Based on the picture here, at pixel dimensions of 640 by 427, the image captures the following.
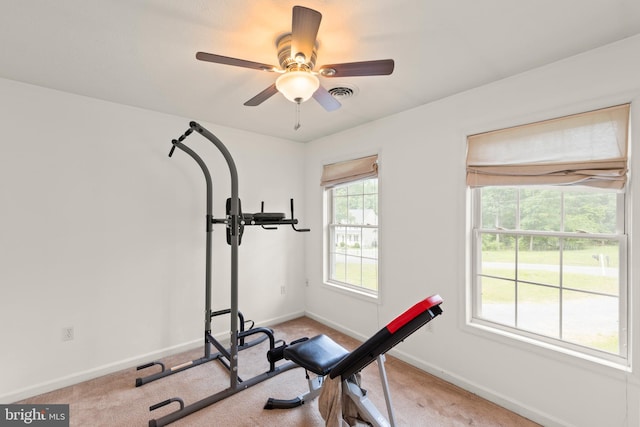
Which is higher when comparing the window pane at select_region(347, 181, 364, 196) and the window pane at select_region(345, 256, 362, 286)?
the window pane at select_region(347, 181, 364, 196)

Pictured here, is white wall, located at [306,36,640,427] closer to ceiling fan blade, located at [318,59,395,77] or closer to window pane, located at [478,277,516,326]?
window pane, located at [478,277,516,326]

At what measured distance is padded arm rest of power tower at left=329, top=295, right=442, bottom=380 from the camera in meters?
1.45

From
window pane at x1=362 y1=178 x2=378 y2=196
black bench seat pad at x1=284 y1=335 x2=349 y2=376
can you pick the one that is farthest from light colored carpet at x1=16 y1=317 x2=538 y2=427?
window pane at x1=362 y1=178 x2=378 y2=196

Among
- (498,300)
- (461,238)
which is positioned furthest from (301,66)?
(498,300)

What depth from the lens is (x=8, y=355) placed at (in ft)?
7.10

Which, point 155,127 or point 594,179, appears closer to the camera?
point 594,179

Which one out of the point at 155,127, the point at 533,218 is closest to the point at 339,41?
the point at 533,218

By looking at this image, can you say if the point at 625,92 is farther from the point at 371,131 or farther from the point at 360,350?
the point at 360,350

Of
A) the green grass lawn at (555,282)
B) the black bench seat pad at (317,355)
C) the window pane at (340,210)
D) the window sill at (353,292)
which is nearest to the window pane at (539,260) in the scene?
the green grass lawn at (555,282)

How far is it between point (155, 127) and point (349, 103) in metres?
1.93

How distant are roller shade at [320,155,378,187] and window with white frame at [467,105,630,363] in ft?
3.35

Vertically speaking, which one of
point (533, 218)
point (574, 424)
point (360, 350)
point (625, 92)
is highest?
point (625, 92)

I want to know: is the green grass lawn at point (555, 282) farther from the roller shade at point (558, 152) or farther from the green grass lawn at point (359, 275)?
the green grass lawn at point (359, 275)

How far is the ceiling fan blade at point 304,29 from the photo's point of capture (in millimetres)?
1145
